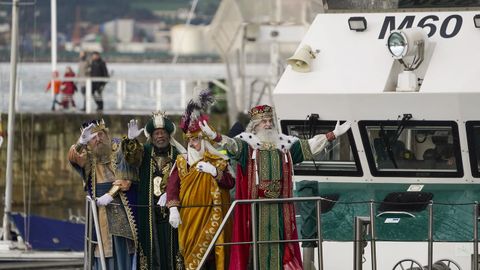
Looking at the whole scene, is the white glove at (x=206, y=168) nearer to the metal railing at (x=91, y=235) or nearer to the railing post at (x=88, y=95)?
the metal railing at (x=91, y=235)

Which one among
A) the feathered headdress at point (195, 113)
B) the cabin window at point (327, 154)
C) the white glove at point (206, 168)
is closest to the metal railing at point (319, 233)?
the white glove at point (206, 168)

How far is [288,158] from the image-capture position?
545 inches

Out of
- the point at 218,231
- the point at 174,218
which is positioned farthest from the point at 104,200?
the point at 218,231

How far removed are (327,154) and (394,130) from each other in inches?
28.3

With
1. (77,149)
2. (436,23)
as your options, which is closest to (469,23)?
(436,23)

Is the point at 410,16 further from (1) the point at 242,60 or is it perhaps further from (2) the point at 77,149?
(1) the point at 242,60

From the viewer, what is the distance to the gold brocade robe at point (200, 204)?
45.9 feet

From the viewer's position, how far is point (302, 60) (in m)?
15.0

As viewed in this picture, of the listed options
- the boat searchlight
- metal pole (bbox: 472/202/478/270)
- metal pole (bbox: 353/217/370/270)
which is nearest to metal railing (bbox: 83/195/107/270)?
metal pole (bbox: 353/217/370/270)

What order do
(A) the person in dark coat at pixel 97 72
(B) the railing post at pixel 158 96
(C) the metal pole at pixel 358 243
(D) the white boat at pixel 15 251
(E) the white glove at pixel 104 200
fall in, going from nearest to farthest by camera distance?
(C) the metal pole at pixel 358 243, (E) the white glove at pixel 104 200, (D) the white boat at pixel 15 251, (B) the railing post at pixel 158 96, (A) the person in dark coat at pixel 97 72

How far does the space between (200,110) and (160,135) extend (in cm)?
65

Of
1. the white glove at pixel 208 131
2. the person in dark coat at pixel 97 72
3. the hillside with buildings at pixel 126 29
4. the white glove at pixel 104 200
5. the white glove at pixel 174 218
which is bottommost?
the white glove at pixel 174 218

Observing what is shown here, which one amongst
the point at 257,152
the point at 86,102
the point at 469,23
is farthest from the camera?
the point at 86,102

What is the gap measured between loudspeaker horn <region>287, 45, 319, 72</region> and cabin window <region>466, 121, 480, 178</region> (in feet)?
5.35
